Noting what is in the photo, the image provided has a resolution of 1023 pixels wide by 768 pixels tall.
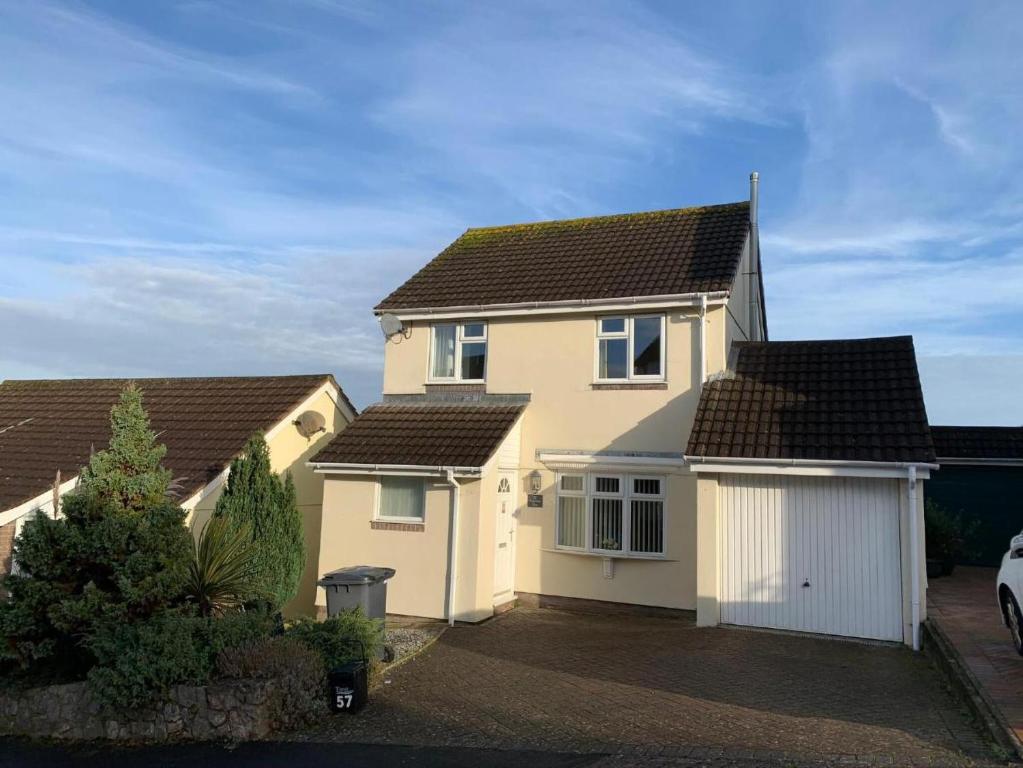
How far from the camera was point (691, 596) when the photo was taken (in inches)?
512

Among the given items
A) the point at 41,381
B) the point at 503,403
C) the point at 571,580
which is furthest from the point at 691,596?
the point at 41,381

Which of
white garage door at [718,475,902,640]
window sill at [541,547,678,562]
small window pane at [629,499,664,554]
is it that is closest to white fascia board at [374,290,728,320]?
white garage door at [718,475,902,640]

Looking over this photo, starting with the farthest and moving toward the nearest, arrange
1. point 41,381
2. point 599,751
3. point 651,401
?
point 41,381
point 651,401
point 599,751

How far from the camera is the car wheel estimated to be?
8.44 meters

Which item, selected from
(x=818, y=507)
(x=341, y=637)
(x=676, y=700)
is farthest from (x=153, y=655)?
(x=818, y=507)

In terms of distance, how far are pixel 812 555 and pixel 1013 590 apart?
10.9 feet

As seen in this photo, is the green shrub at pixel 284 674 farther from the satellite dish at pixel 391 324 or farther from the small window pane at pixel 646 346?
the satellite dish at pixel 391 324

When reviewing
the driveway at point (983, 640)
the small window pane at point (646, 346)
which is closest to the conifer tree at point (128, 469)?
the small window pane at point (646, 346)

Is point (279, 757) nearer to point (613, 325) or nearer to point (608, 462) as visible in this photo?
point (608, 462)

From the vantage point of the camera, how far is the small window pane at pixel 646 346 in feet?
46.0

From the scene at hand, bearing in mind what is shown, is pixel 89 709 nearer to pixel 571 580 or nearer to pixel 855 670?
pixel 571 580

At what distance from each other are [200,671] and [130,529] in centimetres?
187

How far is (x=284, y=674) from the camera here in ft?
26.8

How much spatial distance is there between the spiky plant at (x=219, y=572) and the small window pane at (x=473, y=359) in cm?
641
